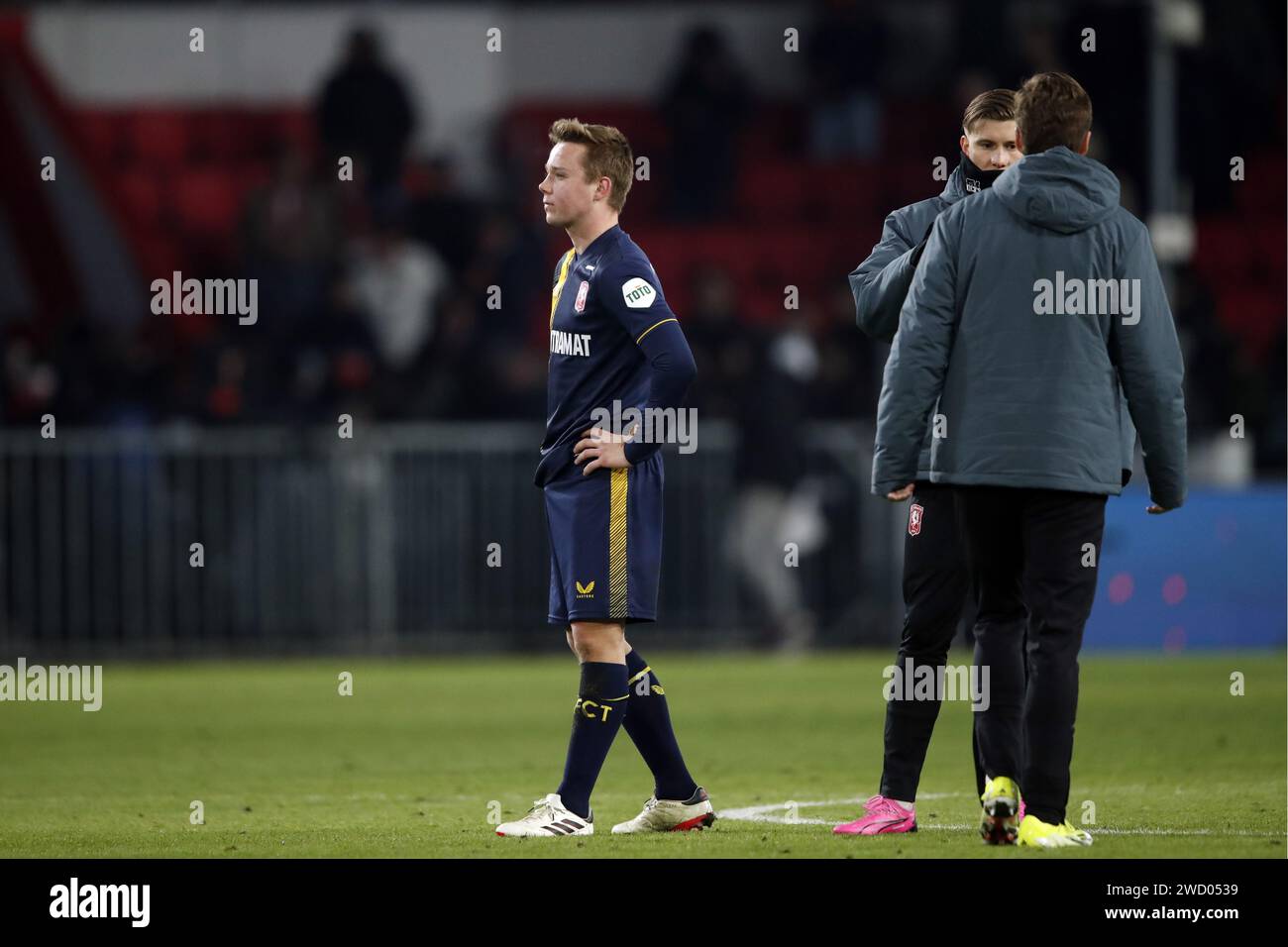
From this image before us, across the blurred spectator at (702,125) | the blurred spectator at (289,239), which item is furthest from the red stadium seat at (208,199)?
the blurred spectator at (702,125)

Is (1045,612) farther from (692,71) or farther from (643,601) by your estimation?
(692,71)

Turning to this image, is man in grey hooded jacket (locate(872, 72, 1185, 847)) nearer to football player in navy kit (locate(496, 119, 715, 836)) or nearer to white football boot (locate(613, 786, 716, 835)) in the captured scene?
football player in navy kit (locate(496, 119, 715, 836))

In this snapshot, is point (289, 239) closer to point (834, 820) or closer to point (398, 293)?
point (398, 293)

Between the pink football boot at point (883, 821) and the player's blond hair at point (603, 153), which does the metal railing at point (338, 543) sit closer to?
the player's blond hair at point (603, 153)

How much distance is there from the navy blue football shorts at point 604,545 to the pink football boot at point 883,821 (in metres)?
0.96

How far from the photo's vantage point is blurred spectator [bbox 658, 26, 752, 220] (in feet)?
71.5

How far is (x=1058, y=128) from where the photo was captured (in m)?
6.58

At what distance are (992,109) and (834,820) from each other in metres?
2.49

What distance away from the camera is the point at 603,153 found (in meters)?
7.42

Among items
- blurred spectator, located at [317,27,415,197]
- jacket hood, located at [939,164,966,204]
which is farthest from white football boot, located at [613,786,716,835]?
blurred spectator, located at [317,27,415,197]

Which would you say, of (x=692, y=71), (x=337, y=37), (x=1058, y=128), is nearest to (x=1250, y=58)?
(x=692, y=71)

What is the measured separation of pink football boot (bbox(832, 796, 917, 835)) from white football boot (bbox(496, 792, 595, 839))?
33.1 inches

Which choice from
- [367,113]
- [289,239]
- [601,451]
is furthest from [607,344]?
[367,113]

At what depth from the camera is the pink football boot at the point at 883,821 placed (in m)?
7.23
